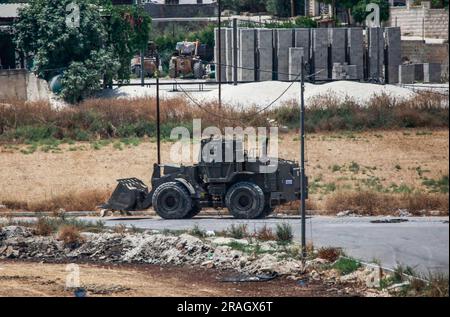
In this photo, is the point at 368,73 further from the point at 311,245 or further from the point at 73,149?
the point at 311,245

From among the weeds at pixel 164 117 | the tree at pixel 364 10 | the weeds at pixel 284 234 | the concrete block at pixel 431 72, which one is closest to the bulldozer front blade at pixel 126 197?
the weeds at pixel 284 234

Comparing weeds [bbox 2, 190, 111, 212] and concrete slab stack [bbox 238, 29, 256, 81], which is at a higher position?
concrete slab stack [bbox 238, 29, 256, 81]

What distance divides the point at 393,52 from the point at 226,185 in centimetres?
3406

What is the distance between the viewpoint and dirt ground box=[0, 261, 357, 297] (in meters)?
27.3

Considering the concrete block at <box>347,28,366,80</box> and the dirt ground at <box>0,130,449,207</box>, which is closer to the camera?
the dirt ground at <box>0,130,449,207</box>

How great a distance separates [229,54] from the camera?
6862cm

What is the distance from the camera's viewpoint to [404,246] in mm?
19844

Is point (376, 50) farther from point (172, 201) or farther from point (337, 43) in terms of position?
point (172, 201)

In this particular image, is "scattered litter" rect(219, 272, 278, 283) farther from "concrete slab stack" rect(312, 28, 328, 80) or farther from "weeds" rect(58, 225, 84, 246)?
"concrete slab stack" rect(312, 28, 328, 80)

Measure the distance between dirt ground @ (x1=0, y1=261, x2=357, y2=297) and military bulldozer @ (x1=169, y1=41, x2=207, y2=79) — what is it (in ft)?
140

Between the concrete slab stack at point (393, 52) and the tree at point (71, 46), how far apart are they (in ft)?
44.2

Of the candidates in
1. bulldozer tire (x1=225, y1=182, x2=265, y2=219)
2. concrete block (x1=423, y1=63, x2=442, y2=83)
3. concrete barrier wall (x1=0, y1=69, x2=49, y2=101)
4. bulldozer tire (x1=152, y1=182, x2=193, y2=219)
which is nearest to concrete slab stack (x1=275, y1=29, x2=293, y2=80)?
concrete block (x1=423, y1=63, x2=442, y2=83)

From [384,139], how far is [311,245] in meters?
19.6

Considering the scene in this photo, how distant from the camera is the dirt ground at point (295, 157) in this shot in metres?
42.4
